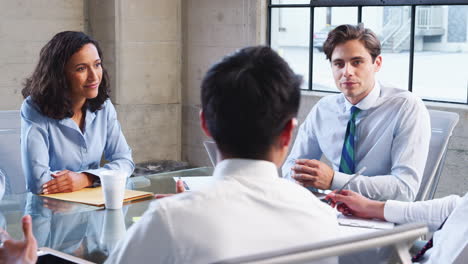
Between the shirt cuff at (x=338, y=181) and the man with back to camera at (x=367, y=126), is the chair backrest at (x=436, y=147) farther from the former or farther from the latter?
the shirt cuff at (x=338, y=181)

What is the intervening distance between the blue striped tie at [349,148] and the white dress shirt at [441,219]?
612 millimetres

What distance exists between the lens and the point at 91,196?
7.98ft

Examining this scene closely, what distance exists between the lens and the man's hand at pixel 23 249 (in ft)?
4.79

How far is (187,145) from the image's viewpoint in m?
5.50

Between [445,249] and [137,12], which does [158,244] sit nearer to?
[445,249]

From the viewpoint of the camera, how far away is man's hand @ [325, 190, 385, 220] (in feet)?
6.95

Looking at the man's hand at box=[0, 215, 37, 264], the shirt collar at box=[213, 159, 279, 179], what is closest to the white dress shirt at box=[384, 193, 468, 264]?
the shirt collar at box=[213, 159, 279, 179]

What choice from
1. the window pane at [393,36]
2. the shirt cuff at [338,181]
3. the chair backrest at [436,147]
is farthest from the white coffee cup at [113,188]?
the window pane at [393,36]

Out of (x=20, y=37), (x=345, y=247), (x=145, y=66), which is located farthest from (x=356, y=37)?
(x=20, y=37)

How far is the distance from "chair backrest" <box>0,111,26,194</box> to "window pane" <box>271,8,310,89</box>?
229 cm

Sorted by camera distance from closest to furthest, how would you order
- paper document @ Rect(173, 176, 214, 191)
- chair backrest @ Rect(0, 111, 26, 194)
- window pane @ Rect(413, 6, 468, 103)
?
paper document @ Rect(173, 176, 214, 191), chair backrest @ Rect(0, 111, 26, 194), window pane @ Rect(413, 6, 468, 103)

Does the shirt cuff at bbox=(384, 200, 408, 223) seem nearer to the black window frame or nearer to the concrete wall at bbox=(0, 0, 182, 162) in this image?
the black window frame

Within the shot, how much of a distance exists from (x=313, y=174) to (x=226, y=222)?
1312 millimetres

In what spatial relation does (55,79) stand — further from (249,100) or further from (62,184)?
(249,100)
